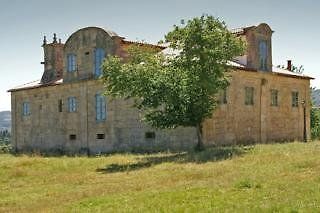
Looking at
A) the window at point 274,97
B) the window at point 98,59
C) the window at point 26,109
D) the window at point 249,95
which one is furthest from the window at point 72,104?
the window at point 274,97

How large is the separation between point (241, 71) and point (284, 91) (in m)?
6.29

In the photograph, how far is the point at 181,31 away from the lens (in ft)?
86.5

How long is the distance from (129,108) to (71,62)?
26.5 ft

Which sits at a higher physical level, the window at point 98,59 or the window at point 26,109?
the window at point 98,59

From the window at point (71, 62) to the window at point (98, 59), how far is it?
2.57 m

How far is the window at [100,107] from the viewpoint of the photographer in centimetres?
A: 3638

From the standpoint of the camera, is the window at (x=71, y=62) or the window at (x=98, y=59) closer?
the window at (x=98, y=59)

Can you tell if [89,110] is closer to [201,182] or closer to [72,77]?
[72,77]

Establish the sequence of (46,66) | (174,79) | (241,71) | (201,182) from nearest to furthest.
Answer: (201,182)
(174,79)
(241,71)
(46,66)

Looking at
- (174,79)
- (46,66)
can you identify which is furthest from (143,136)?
(46,66)

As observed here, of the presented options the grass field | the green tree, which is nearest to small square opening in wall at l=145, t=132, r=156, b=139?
the green tree

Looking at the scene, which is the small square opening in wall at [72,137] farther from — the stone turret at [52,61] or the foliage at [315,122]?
the foliage at [315,122]

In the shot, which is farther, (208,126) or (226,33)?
(208,126)

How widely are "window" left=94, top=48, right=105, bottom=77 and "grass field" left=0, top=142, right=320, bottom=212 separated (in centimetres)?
1196
